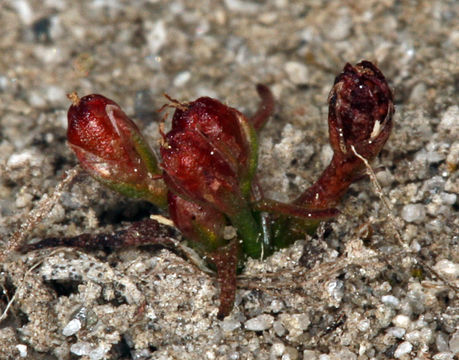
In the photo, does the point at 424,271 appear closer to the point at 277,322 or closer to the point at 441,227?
the point at 441,227

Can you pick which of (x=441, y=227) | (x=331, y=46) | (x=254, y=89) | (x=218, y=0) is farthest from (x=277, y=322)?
(x=218, y=0)

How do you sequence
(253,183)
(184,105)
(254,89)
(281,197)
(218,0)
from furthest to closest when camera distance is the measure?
(218,0) < (254,89) < (281,197) < (253,183) < (184,105)

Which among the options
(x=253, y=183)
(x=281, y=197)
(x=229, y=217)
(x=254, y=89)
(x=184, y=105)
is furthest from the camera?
(x=254, y=89)

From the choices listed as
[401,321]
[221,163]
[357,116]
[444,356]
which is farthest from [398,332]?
[221,163]

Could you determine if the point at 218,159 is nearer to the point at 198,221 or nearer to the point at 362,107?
the point at 198,221

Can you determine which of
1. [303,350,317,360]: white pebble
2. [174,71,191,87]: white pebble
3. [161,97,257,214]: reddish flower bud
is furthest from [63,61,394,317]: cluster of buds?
[174,71,191,87]: white pebble

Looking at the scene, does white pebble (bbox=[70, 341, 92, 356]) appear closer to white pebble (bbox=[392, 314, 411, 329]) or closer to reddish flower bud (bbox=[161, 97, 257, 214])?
reddish flower bud (bbox=[161, 97, 257, 214])

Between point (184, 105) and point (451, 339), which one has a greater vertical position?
point (184, 105)
